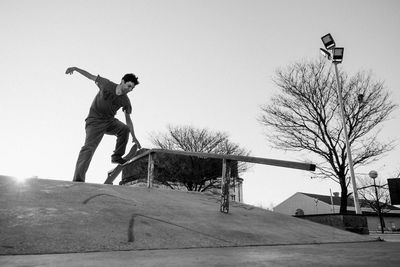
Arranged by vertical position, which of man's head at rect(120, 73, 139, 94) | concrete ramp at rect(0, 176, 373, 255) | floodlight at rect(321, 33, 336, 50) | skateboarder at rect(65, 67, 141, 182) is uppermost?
floodlight at rect(321, 33, 336, 50)

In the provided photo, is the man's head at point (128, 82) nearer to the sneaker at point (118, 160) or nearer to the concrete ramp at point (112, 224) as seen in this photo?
the sneaker at point (118, 160)

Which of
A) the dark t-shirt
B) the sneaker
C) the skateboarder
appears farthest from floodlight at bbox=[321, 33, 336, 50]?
the sneaker

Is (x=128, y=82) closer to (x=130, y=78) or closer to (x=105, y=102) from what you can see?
(x=130, y=78)

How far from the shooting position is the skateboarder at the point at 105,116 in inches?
186

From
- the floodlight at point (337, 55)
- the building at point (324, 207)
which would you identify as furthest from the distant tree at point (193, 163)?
the building at point (324, 207)

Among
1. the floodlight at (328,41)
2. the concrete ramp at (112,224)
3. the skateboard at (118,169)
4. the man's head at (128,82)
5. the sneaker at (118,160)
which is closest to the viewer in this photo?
the concrete ramp at (112,224)

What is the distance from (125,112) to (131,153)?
2.69 ft

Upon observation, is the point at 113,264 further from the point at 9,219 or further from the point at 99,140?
the point at 99,140

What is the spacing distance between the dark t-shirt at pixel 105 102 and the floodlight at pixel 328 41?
8.85 metres

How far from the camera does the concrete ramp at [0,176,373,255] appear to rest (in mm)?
1938

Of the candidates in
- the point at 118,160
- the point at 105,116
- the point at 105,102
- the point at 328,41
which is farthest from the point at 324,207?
the point at 105,102

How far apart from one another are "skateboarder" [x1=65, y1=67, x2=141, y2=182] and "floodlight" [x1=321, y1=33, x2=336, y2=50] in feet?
28.5

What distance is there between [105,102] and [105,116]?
254mm

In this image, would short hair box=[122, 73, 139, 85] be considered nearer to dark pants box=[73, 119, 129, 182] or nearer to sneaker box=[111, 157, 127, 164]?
dark pants box=[73, 119, 129, 182]
